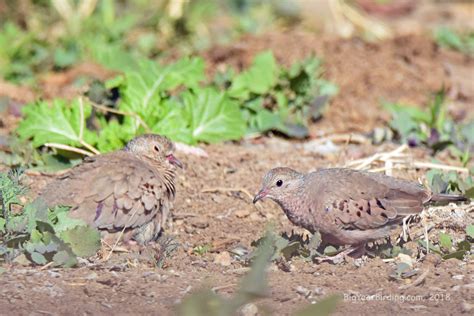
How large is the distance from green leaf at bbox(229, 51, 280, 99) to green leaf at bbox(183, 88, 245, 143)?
1.41ft

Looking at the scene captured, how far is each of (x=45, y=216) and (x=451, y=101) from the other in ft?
17.7

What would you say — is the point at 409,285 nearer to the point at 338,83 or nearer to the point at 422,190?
the point at 422,190

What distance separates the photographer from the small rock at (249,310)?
186 inches

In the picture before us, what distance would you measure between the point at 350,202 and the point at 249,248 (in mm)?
662

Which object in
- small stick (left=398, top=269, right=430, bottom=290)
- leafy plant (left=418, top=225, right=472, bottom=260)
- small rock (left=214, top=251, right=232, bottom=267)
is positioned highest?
small stick (left=398, top=269, right=430, bottom=290)

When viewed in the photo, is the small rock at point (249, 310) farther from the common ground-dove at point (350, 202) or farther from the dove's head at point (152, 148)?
the dove's head at point (152, 148)

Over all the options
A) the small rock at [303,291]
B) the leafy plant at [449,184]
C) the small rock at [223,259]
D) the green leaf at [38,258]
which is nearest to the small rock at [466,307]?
the small rock at [303,291]

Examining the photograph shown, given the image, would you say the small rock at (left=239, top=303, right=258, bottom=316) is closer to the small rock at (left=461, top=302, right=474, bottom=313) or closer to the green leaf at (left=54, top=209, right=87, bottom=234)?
the small rock at (left=461, top=302, right=474, bottom=313)

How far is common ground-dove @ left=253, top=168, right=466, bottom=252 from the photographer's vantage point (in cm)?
552

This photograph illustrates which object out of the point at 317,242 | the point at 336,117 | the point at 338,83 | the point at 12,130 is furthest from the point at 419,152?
the point at 12,130

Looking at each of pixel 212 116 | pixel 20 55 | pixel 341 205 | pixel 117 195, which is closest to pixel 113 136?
pixel 212 116

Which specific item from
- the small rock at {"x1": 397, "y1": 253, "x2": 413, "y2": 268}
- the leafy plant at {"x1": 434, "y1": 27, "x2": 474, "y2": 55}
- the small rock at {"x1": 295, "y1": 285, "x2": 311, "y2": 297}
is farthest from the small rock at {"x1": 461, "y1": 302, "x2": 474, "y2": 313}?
the leafy plant at {"x1": 434, "y1": 27, "x2": 474, "y2": 55}

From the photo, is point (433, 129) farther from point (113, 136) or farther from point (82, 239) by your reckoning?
point (82, 239)

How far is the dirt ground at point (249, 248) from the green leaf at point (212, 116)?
0.36 ft
